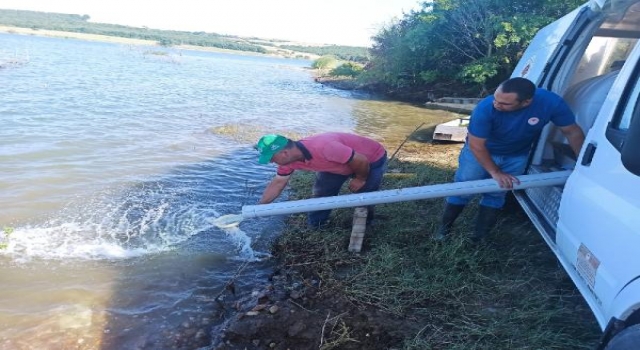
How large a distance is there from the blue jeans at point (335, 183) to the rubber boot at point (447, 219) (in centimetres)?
80

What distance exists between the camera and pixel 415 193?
3.69m

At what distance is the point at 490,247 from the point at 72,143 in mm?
9150

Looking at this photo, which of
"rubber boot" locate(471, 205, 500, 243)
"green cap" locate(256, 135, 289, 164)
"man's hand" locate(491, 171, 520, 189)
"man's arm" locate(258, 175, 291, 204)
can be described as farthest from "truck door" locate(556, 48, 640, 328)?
"man's arm" locate(258, 175, 291, 204)

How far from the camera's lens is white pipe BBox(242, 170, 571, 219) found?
336cm

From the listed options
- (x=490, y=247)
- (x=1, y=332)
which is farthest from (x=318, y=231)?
(x=1, y=332)

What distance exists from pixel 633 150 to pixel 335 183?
3.20m

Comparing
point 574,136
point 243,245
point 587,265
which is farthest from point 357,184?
point 587,265

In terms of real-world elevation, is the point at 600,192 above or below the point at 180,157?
above

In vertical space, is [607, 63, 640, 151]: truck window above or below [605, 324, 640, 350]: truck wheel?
above

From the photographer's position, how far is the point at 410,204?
575 cm

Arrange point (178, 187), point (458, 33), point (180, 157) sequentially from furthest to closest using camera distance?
point (458, 33) < point (180, 157) < point (178, 187)

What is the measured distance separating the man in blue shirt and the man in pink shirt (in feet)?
3.13

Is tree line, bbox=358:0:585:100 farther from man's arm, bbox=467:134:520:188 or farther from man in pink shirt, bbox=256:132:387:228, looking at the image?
man's arm, bbox=467:134:520:188

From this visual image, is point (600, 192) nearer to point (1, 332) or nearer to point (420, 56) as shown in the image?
point (1, 332)
